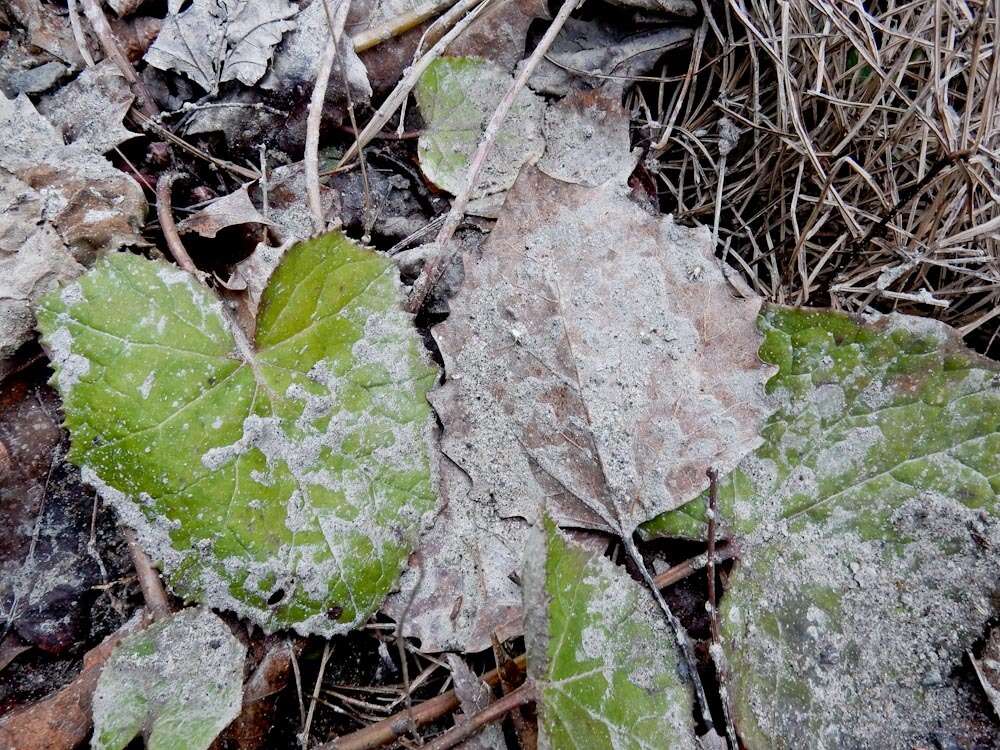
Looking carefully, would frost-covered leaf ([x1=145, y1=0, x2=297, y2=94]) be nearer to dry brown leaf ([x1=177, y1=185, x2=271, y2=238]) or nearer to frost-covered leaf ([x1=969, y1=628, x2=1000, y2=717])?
dry brown leaf ([x1=177, y1=185, x2=271, y2=238])

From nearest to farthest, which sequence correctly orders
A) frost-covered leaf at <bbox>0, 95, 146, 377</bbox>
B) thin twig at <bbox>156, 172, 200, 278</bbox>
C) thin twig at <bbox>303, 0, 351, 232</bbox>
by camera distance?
1. frost-covered leaf at <bbox>0, 95, 146, 377</bbox>
2. thin twig at <bbox>156, 172, 200, 278</bbox>
3. thin twig at <bbox>303, 0, 351, 232</bbox>

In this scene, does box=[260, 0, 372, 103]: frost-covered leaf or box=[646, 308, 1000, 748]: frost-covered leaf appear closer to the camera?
box=[646, 308, 1000, 748]: frost-covered leaf

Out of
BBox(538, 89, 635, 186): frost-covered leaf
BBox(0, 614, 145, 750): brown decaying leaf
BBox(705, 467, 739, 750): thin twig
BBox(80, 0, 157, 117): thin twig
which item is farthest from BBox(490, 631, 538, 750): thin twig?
BBox(80, 0, 157, 117): thin twig

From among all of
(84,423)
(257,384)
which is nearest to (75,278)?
(84,423)

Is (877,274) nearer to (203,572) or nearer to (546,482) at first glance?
(546,482)

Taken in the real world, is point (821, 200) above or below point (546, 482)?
above

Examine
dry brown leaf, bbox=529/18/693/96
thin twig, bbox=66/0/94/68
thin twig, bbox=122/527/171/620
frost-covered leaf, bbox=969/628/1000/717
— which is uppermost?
thin twig, bbox=66/0/94/68
